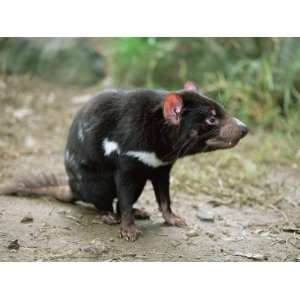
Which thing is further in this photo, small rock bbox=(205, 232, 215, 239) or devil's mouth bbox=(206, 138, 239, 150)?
small rock bbox=(205, 232, 215, 239)

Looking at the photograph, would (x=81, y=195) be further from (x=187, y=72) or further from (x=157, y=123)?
(x=187, y=72)

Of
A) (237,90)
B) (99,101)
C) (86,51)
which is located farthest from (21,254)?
(86,51)

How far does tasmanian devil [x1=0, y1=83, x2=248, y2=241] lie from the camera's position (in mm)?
3740

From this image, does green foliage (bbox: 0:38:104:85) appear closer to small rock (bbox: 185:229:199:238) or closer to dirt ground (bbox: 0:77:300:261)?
dirt ground (bbox: 0:77:300:261)

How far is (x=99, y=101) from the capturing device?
→ 13.4 ft

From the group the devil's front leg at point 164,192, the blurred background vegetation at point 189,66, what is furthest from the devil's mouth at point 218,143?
the blurred background vegetation at point 189,66

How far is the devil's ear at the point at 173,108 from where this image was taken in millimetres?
3631

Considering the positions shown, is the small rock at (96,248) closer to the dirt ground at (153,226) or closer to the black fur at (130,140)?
the dirt ground at (153,226)

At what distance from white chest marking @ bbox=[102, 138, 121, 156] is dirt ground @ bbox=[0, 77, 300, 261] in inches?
21.3

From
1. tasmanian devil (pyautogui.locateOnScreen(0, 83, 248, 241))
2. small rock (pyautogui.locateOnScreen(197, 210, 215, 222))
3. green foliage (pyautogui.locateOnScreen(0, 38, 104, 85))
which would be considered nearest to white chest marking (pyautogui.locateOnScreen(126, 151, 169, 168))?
tasmanian devil (pyautogui.locateOnScreen(0, 83, 248, 241))

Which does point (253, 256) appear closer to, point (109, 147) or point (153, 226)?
point (153, 226)

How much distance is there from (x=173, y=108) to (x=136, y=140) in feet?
1.12

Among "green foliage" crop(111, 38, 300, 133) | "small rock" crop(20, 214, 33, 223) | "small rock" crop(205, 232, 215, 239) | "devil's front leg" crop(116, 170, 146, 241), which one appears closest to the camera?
"devil's front leg" crop(116, 170, 146, 241)
